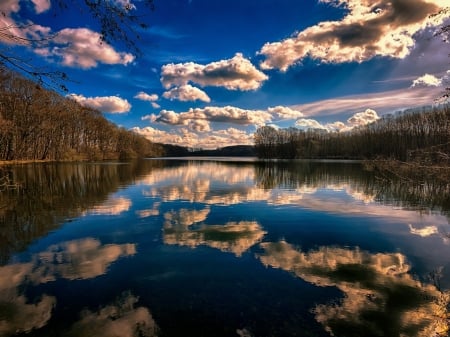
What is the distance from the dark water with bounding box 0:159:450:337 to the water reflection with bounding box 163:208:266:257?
0.04 m

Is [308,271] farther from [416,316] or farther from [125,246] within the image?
[125,246]

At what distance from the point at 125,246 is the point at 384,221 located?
37.9 feet

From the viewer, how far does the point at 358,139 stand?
117m

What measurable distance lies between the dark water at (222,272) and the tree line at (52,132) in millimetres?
22437

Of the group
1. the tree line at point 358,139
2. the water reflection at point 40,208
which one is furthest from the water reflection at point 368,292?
the tree line at point 358,139

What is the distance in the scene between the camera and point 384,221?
45.8ft

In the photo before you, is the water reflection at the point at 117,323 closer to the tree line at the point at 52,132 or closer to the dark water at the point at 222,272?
the dark water at the point at 222,272

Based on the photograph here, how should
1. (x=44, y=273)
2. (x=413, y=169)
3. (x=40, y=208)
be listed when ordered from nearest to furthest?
(x=44, y=273)
(x=413, y=169)
(x=40, y=208)

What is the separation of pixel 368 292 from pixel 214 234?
5989mm

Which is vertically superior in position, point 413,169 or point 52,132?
point 52,132

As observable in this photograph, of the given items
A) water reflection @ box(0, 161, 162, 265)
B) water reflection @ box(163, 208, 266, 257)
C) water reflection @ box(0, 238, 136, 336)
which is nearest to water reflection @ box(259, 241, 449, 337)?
water reflection @ box(163, 208, 266, 257)

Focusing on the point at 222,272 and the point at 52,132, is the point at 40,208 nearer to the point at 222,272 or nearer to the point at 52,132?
the point at 222,272

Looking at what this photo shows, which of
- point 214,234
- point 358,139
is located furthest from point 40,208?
point 358,139

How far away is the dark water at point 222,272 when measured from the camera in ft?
18.2
